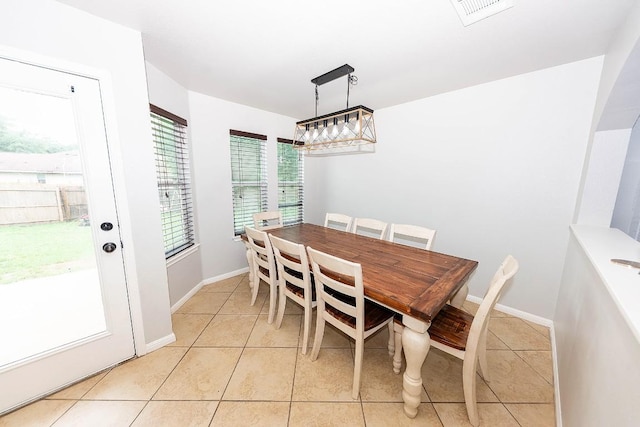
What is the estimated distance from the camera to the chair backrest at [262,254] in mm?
1993

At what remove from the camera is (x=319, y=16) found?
1.42 metres

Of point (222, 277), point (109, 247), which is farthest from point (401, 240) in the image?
point (109, 247)

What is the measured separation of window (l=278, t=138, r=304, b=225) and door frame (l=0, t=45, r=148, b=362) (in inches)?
87.4

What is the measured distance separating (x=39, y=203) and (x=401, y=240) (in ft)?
11.0

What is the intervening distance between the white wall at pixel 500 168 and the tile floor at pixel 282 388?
764 millimetres

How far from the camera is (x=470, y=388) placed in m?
1.26

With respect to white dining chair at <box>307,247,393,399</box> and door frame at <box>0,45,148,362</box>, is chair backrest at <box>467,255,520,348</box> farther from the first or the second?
door frame at <box>0,45,148,362</box>

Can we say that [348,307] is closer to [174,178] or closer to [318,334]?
[318,334]

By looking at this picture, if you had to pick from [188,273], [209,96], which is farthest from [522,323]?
[209,96]

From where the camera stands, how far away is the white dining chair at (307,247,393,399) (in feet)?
4.29

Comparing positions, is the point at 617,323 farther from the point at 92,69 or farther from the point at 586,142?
the point at 92,69

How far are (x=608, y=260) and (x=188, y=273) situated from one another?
3.44 metres

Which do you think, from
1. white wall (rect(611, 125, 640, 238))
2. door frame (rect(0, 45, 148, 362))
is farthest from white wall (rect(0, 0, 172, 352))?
white wall (rect(611, 125, 640, 238))

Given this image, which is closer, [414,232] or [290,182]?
[414,232]
